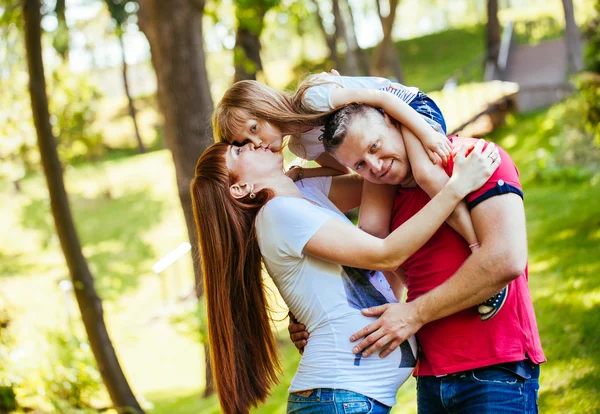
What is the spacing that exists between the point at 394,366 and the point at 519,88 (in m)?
17.5

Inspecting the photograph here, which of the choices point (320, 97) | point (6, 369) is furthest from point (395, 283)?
point (6, 369)

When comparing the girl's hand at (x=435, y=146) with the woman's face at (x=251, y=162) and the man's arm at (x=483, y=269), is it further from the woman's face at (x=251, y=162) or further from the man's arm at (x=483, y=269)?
the woman's face at (x=251, y=162)

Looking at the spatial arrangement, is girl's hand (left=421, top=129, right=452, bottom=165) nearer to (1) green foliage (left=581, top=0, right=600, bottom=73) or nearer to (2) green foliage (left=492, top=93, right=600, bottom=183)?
(1) green foliage (left=581, top=0, right=600, bottom=73)

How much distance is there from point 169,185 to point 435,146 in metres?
25.4

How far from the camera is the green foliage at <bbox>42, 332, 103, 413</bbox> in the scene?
7996 mm

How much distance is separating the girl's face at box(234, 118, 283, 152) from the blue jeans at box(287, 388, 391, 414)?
944 mm

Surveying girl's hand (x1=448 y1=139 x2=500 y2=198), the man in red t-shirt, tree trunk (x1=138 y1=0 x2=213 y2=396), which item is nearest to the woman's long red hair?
the man in red t-shirt

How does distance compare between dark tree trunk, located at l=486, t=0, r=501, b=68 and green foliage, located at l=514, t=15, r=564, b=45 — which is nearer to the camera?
dark tree trunk, located at l=486, t=0, r=501, b=68

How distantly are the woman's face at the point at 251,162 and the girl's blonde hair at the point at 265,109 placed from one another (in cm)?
8

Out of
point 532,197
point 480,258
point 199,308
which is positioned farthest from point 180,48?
point 532,197

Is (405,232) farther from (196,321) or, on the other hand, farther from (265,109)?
(196,321)

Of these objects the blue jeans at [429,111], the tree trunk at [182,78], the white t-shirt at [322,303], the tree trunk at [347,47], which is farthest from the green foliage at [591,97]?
the tree trunk at [347,47]

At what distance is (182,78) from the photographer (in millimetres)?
6863

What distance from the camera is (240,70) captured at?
10.9 metres
